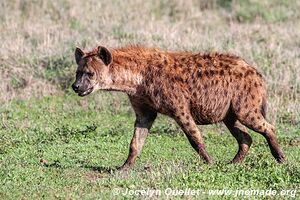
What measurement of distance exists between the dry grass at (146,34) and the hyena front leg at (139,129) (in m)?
3.45

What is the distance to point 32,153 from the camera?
1040 centimetres

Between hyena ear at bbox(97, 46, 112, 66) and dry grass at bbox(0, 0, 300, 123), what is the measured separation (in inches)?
154

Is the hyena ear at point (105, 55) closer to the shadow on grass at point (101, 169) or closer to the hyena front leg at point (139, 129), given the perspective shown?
the hyena front leg at point (139, 129)

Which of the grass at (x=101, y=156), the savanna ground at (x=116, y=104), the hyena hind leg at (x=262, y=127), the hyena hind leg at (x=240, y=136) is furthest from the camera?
the hyena hind leg at (x=240, y=136)

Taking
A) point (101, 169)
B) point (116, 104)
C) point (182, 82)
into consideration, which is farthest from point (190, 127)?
point (116, 104)

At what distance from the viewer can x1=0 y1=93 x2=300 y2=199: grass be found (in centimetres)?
820

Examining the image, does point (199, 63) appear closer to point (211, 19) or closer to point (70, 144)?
point (70, 144)

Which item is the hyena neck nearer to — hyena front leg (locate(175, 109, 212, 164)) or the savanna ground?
hyena front leg (locate(175, 109, 212, 164))

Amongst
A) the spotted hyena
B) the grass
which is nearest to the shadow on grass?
the grass

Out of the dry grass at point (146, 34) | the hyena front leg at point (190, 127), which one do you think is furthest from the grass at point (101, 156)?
the dry grass at point (146, 34)

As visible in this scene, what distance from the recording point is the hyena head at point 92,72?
369 inches

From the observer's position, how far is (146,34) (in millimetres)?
15742

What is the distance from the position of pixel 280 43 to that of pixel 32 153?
22.3 feet

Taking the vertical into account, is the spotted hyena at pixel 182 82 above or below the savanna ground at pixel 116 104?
above
